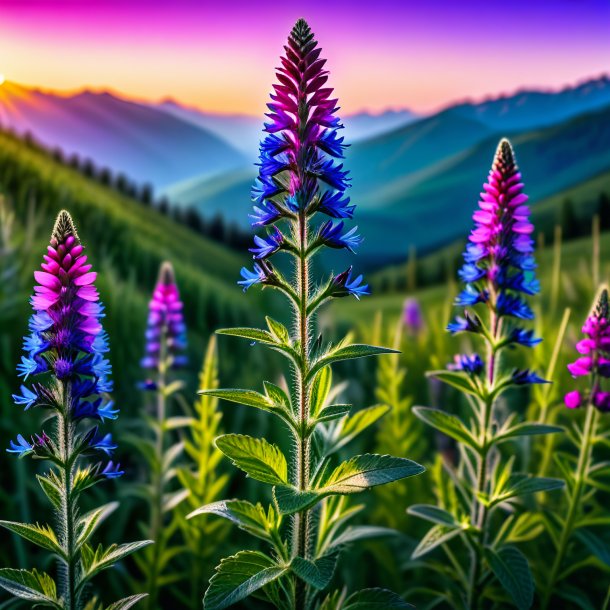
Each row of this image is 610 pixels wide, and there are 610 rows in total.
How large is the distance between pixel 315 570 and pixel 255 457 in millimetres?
487

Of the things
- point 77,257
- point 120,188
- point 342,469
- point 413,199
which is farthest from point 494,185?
point 413,199

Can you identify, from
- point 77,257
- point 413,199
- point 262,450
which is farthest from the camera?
point 413,199

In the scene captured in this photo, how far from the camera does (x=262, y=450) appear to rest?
2.86 meters

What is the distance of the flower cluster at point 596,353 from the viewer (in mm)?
3695

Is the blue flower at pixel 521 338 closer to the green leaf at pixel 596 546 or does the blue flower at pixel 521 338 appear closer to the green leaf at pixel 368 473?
the green leaf at pixel 368 473

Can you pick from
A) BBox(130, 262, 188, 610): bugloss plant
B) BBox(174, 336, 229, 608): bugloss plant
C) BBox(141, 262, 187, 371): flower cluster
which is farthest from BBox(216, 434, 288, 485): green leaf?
BBox(141, 262, 187, 371): flower cluster

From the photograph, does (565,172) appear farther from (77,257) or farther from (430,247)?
(77,257)

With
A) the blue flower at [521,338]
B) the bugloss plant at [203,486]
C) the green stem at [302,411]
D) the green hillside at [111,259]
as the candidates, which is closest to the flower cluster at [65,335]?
the green stem at [302,411]

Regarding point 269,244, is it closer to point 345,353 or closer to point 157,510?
point 345,353

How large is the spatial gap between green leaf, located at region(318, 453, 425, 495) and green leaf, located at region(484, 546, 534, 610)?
1.06 meters

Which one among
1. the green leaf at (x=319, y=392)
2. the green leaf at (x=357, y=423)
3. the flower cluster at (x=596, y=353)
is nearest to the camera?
the green leaf at (x=319, y=392)

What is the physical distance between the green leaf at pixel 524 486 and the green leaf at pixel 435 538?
0.87ft

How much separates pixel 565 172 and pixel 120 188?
19036mm

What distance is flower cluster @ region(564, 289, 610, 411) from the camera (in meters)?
3.70
